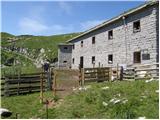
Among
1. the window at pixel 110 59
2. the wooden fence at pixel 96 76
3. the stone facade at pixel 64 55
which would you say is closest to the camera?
the wooden fence at pixel 96 76

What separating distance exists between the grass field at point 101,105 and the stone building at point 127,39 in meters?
9.50

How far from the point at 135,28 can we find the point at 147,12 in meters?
2.35

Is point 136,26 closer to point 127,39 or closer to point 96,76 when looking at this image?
point 127,39

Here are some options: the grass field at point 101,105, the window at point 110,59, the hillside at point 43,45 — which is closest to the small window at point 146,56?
the window at point 110,59

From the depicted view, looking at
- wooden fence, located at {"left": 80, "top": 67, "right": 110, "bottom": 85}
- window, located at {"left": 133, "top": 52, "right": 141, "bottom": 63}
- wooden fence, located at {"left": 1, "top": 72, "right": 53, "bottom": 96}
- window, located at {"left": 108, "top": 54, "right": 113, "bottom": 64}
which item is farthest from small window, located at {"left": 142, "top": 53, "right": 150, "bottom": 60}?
wooden fence, located at {"left": 1, "top": 72, "right": 53, "bottom": 96}

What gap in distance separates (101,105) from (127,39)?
17.0 meters

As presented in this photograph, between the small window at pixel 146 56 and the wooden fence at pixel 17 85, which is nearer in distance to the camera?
the wooden fence at pixel 17 85

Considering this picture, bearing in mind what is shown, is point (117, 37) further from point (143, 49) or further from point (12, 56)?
point (12, 56)

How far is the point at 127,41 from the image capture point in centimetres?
3031

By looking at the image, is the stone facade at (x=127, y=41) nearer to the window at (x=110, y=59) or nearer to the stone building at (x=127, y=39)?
the stone building at (x=127, y=39)

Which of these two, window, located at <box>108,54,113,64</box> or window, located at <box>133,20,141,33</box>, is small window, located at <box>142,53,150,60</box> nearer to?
window, located at <box>133,20,141,33</box>

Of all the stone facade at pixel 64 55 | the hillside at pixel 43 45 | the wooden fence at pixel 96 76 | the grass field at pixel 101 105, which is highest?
the hillside at pixel 43 45

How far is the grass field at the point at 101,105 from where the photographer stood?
12555 millimetres

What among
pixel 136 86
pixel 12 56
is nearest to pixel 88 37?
pixel 136 86
